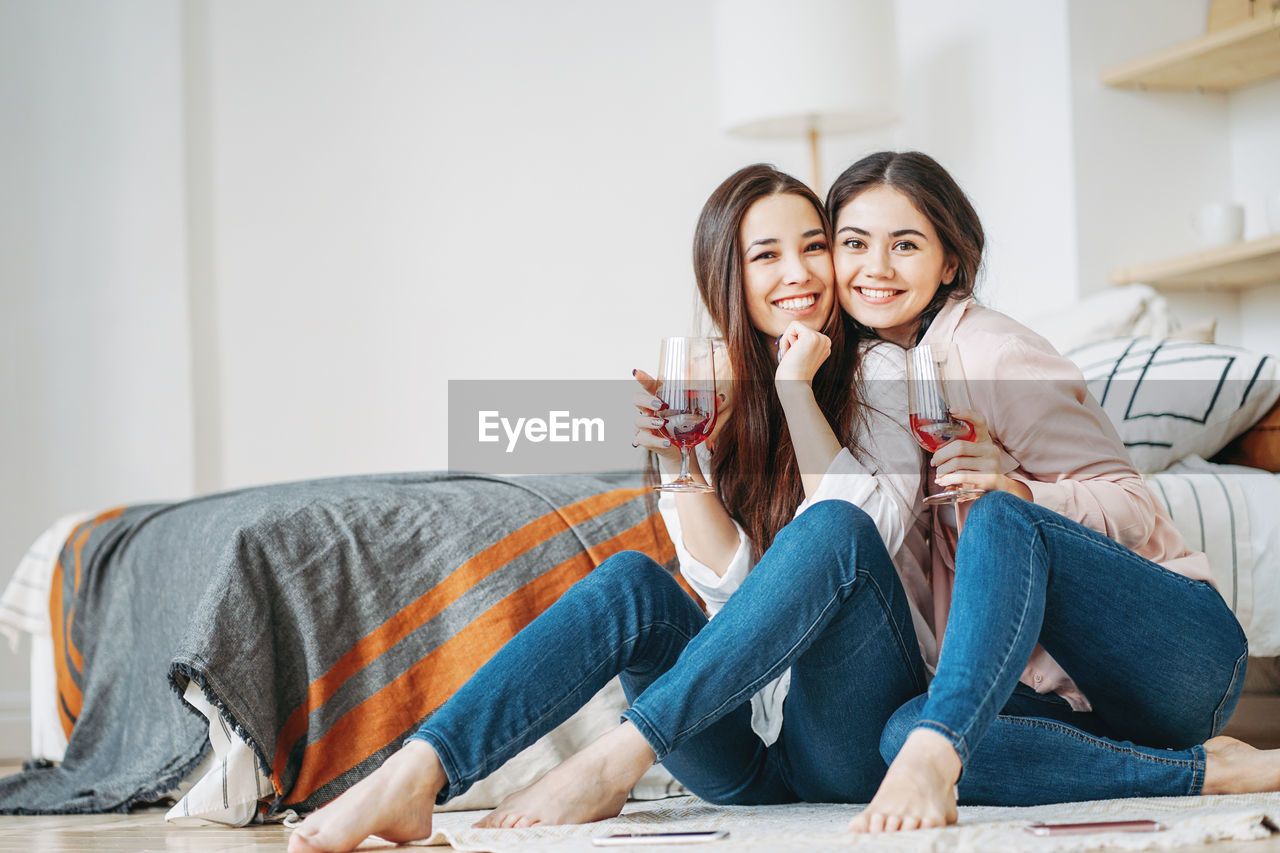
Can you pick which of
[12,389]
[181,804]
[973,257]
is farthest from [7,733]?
[973,257]

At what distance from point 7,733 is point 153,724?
1.58 m

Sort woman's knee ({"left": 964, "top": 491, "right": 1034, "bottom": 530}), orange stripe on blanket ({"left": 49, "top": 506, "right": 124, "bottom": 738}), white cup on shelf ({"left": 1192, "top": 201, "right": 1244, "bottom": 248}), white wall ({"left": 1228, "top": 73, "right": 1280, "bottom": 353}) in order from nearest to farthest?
woman's knee ({"left": 964, "top": 491, "right": 1034, "bottom": 530}) → orange stripe on blanket ({"left": 49, "top": 506, "right": 124, "bottom": 738}) → white cup on shelf ({"left": 1192, "top": 201, "right": 1244, "bottom": 248}) → white wall ({"left": 1228, "top": 73, "right": 1280, "bottom": 353})

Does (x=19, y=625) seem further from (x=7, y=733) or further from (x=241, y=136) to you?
(x=241, y=136)

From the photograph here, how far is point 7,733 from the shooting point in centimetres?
317

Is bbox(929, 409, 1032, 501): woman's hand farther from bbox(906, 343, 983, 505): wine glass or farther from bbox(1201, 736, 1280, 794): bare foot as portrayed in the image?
bbox(1201, 736, 1280, 794): bare foot

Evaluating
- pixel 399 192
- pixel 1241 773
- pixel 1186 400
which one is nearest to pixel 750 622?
pixel 1241 773

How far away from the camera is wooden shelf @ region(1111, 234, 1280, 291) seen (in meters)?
2.81

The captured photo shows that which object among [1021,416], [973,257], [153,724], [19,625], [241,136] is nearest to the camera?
[1021,416]

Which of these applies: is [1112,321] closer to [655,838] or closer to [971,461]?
[971,461]

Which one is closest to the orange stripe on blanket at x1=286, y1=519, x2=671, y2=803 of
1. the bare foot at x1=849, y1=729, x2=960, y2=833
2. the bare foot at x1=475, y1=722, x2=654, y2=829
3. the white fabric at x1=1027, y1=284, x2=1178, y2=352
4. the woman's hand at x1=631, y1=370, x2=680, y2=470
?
the woman's hand at x1=631, y1=370, x2=680, y2=470

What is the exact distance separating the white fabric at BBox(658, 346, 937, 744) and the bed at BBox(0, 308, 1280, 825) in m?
0.35

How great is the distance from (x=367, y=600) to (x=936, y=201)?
0.93 metres

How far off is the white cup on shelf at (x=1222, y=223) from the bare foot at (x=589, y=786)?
2310mm

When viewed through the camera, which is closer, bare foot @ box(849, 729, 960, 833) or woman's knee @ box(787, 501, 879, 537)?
bare foot @ box(849, 729, 960, 833)
